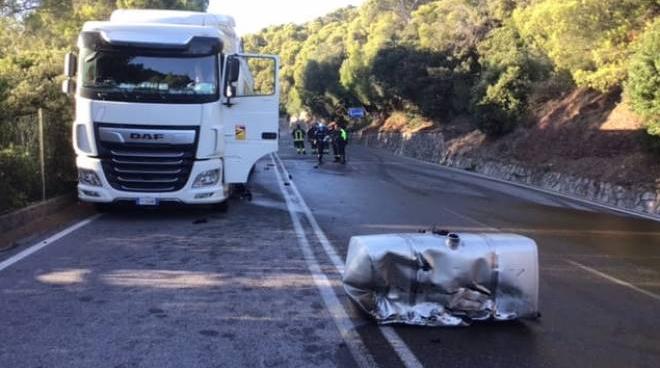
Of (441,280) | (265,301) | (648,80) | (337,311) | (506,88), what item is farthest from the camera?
(506,88)

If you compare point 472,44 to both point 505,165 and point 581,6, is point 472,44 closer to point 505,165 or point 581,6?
point 505,165

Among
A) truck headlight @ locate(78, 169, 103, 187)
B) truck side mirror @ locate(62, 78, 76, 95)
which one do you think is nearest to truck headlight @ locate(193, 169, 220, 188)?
truck headlight @ locate(78, 169, 103, 187)

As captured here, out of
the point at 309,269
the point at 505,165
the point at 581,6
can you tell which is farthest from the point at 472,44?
the point at 309,269

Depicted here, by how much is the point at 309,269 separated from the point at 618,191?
13174 millimetres

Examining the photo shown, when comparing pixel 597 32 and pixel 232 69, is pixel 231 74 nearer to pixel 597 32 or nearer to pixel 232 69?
pixel 232 69

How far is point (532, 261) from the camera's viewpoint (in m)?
6.05

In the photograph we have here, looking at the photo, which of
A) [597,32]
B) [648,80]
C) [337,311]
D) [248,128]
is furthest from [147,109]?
[597,32]

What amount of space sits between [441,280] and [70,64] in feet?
26.2

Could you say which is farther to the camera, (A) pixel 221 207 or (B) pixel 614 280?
(A) pixel 221 207

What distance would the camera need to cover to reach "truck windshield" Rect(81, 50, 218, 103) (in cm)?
1148

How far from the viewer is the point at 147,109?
11422 mm

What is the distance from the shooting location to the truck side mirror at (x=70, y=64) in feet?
37.6

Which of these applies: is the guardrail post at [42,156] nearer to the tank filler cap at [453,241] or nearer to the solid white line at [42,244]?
the solid white line at [42,244]

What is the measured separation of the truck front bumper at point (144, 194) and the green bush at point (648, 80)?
1114 centimetres
